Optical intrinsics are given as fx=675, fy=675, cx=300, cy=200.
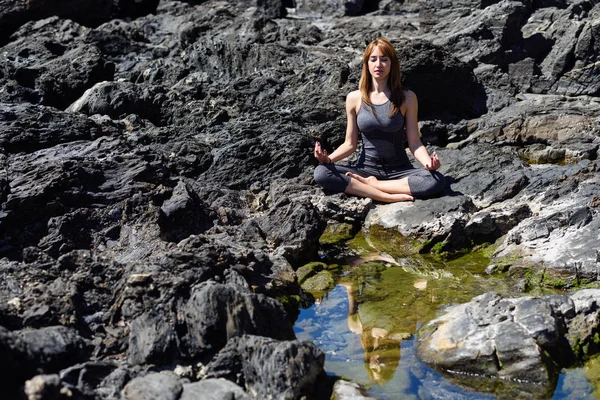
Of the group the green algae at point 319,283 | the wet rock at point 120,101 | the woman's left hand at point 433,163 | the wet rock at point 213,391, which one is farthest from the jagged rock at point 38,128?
the wet rock at point 213,391

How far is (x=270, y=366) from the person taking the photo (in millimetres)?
5914

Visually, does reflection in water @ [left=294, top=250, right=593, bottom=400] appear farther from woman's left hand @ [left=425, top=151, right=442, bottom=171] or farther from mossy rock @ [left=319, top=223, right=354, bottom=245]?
woman's left hand @ [left=425, top=151, right=442, bottom=171]

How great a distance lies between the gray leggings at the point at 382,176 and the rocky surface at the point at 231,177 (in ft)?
1.01

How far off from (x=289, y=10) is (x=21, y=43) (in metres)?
10.3

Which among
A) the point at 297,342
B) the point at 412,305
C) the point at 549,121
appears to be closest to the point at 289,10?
the point at 549,121

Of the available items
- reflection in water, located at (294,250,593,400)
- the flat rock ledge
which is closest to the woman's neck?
reflection in water, located at (294,250,593,400)

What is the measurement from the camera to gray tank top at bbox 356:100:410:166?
10703 mm

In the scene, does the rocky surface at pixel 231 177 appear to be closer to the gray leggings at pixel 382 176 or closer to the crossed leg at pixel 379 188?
the crossed leg at pixel 379 188

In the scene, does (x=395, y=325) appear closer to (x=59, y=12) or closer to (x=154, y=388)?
(x=154, y=388)

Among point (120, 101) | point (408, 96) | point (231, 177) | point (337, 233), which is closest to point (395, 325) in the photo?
point (337, 233)

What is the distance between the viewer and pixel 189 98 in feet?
47.2

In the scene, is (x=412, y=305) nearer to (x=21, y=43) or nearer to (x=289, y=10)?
(x=21, y=43)

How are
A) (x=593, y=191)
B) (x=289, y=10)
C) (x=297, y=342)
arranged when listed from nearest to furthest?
1. (x=297, y=342)
2. (x=593, y=191)
3. (x=289, y=10)

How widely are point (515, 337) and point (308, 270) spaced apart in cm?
339
